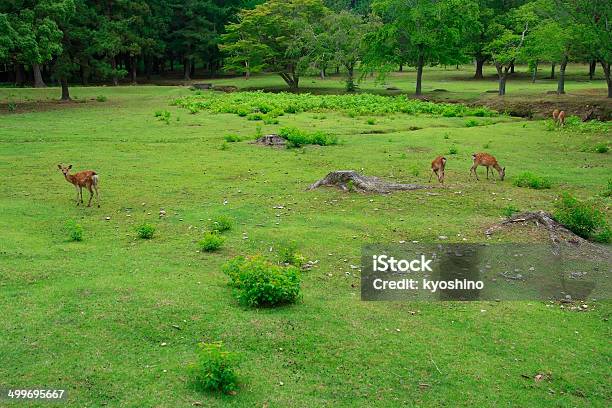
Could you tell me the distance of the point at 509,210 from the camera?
1228cm

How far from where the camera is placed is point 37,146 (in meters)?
21.0

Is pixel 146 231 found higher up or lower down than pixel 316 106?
lower down

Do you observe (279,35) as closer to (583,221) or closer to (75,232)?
(75,232)

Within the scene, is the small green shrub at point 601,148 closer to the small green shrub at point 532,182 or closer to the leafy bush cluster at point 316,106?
the small green shrub at point 532,182

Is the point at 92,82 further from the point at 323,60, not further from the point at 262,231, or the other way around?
the point at 262,231

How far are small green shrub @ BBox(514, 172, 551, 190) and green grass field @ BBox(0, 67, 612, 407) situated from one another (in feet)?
1.15

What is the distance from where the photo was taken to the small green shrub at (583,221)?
36.1 feet

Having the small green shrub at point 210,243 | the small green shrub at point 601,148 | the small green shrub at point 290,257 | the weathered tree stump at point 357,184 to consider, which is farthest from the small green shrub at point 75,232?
the small green shrub at point 601,148

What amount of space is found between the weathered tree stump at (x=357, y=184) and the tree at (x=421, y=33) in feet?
94.5

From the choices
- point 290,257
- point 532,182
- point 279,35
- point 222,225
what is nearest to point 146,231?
point 222,225

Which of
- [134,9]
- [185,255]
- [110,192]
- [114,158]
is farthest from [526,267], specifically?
[134,9]

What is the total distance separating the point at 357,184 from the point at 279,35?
127 feet

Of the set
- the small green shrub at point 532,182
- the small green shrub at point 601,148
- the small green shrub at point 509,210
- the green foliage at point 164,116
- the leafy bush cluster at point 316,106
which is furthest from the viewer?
the leafy bush cluster at point 316,106

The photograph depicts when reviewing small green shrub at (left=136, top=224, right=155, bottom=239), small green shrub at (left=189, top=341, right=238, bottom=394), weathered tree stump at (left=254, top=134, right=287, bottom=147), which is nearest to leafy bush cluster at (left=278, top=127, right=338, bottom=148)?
weathered tree stump at (left=254, top=134, right=287, bottom=147)
